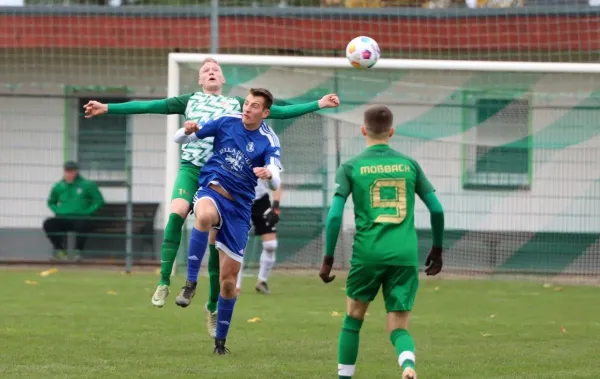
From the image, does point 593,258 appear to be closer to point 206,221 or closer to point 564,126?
point 564,126

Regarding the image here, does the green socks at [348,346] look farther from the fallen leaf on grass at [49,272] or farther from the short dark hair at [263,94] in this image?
the fallen leaf on grass at [49,272]

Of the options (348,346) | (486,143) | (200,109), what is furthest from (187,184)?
(486,143)

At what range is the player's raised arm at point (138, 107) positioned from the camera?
9.09m

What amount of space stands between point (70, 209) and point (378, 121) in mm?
12052

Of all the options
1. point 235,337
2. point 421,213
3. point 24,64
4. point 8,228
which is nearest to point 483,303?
point 421,213

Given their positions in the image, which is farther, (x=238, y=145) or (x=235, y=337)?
(x=235, y=337)

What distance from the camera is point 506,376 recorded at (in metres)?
8.02

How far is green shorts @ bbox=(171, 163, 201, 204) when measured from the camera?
965 cm

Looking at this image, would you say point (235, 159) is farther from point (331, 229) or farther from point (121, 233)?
point (121, 233)

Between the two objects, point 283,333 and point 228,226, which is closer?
point 228,226

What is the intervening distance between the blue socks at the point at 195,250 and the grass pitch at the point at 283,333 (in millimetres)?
607

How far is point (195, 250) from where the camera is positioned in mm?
9273

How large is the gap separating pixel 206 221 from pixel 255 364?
3.93 feet

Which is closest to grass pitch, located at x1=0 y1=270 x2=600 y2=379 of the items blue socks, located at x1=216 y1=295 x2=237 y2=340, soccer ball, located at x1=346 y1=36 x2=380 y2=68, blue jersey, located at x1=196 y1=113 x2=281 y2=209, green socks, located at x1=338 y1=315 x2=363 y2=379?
blue socks, located at x1=216 y1=295 x2=237 y2=340
